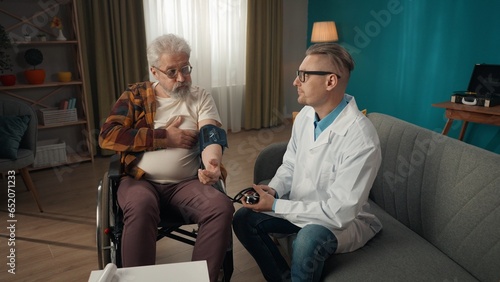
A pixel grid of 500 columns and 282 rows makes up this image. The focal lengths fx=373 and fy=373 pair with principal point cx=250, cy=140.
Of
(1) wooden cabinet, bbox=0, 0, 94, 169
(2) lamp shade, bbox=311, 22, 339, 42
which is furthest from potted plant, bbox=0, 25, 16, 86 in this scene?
(2) lamp shade, bbox=311, 22, 339, 42

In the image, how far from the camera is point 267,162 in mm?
2064

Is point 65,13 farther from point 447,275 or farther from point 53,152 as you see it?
point 447,275

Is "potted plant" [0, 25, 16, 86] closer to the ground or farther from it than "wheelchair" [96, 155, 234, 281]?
farther from it

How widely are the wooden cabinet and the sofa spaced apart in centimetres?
265

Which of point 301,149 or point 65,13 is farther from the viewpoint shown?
point 65,13

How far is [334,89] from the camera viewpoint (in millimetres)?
1431

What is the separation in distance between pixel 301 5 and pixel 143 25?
230cm

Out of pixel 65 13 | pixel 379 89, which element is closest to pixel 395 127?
pixel 379 89

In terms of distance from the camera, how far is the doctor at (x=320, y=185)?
1.29 m

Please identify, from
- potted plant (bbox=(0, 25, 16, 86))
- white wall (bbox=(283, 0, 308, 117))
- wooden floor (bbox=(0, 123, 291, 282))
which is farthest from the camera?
white wall (bbox=(283, 0, 308, 117))

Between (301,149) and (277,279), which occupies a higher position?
(301,149)

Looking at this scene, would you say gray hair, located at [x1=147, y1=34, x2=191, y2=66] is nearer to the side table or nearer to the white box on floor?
the white box on floor

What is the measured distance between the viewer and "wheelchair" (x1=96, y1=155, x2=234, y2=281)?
4.90ft

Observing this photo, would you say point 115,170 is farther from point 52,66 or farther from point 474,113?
point 474,113
